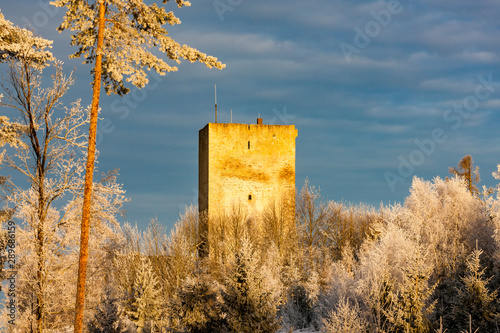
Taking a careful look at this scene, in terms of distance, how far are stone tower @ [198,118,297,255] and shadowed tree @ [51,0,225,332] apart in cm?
2497

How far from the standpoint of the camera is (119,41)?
1534 cm

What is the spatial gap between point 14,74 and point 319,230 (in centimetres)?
2683

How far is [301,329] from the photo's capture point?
24.6m

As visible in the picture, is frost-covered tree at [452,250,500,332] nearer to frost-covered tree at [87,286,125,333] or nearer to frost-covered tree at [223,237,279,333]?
frost-covered tree at [223,237,279,333]

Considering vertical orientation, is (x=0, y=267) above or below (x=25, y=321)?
above

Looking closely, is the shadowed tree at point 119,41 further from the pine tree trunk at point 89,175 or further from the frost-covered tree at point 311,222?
the frost-covered tree at point 311,222

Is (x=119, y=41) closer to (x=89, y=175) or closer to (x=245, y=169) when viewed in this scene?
(x=89, y=175)

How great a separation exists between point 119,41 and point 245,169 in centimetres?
2666

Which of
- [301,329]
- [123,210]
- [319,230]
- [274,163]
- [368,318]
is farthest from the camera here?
[274,163]

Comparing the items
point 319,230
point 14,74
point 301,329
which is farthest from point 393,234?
point 14,74

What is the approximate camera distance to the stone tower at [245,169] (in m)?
40.7

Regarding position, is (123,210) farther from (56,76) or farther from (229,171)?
(229,171)

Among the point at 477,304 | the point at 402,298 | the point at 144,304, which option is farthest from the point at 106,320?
the point at 477,304

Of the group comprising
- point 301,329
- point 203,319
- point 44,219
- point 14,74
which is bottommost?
point 301,329
